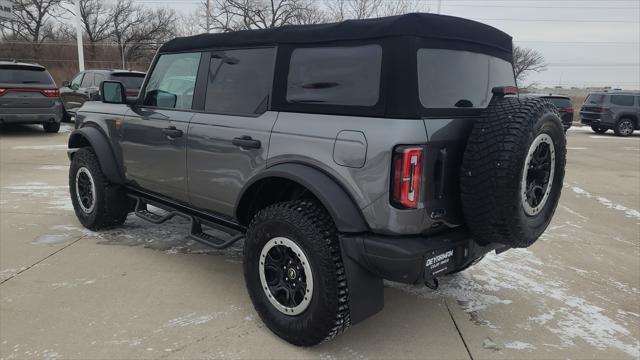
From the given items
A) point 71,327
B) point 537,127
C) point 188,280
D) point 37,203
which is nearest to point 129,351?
point 71,327

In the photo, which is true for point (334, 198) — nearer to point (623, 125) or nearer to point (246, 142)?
point (246, 142)

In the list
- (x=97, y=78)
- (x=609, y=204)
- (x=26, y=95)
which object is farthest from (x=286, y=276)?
(x=97, y=78)

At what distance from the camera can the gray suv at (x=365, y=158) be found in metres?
2.38

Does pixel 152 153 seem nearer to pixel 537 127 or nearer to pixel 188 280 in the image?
pixel 188 280

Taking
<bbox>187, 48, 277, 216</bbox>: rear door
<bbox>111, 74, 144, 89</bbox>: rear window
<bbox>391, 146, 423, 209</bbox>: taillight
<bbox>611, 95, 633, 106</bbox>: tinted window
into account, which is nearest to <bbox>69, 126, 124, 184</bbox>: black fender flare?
<bbox>187, 48, 277, 216</bbox>: rear door

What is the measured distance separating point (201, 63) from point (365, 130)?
1.74 metres

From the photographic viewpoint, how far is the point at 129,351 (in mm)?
2684

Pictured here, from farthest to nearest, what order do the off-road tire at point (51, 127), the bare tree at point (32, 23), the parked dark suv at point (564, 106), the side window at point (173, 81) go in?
the bare tree at point (32, 23) < the parked dark suv at point (564, 106) < the off-road tire at point (51, 127) < the side window at point (173, 81)

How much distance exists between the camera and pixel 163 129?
3719 millimetres

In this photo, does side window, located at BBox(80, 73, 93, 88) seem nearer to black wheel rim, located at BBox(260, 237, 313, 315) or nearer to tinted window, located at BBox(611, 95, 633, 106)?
black wheel rim, located at BBox(260, 237, 313, 315)

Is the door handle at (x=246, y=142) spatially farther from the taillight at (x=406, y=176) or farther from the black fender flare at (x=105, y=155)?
the black fender flare at (x=105, y=155)

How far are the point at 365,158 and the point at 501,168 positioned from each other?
68 centimetres

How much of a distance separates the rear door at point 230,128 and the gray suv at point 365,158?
0.5 inches

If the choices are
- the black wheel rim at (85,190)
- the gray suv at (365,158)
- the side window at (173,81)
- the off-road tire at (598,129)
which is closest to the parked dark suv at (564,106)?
the off-road tire at (598,129)
